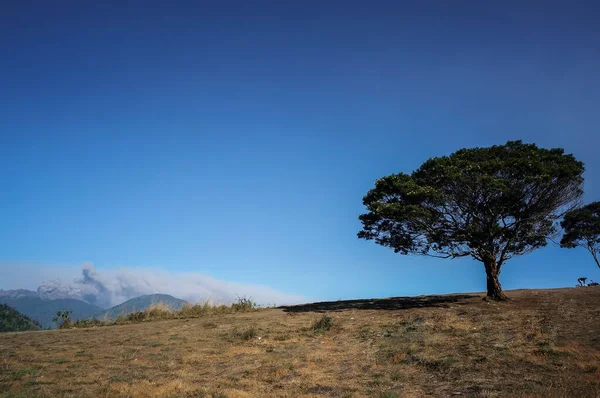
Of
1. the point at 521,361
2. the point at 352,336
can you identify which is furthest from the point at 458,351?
the point at 352,336

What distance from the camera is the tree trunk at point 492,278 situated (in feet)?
79.4

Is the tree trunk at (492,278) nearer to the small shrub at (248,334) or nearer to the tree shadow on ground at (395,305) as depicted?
the tree shadow on ground at (395,305)

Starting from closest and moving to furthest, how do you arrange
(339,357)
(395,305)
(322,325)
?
(339,357), (322,325), (395,305)

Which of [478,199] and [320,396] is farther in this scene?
[478,199]

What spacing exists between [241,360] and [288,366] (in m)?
2.50

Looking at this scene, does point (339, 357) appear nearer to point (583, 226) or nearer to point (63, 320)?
point (63, 320)

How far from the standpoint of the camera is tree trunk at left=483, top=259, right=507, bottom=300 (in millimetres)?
24188

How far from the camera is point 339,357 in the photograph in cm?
1368

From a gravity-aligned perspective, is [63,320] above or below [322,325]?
below

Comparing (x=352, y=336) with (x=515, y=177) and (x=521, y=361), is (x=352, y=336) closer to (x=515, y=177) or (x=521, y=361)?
(x=521, y=361)

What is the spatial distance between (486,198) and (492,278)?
535 centimetres

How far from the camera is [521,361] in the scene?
34.9ft

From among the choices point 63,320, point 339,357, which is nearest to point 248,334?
point 339,357

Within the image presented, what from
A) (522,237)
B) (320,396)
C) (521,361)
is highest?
(522,237)
